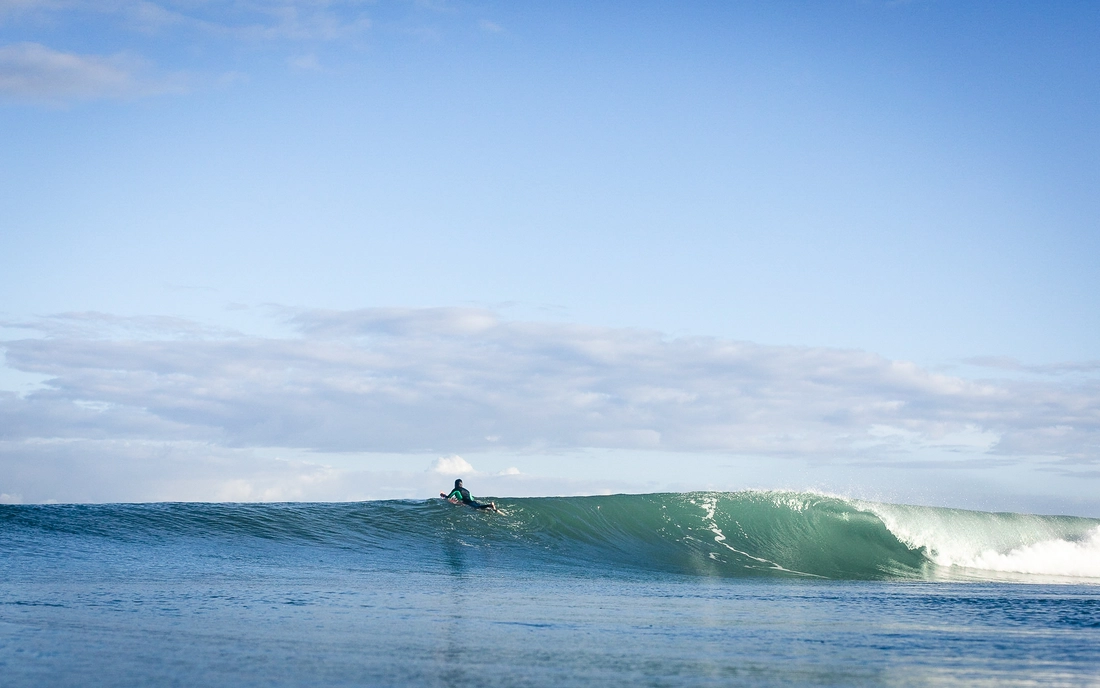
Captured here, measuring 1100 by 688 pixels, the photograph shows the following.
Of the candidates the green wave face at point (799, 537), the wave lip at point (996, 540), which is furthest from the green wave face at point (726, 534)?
the wave lip at point (996, 540)

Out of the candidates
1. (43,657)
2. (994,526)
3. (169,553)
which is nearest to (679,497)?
(994,526)

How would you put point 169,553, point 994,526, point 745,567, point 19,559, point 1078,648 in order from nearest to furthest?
point 1078,648 → point 19,559 → point 169,553 → point 745,567 → point 994,526

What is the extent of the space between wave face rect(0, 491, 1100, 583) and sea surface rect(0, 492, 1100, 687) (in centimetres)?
8

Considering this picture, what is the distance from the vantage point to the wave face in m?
16.9

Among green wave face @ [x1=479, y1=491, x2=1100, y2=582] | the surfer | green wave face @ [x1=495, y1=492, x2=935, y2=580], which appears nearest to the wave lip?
green wave face @ [x1=479, y1=491, x2=1100, y2=582]

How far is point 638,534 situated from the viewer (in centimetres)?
2044

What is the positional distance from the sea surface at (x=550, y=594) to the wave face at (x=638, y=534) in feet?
0.26

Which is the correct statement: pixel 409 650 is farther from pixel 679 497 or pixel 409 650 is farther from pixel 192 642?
pixel 679 497

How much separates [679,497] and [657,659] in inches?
662

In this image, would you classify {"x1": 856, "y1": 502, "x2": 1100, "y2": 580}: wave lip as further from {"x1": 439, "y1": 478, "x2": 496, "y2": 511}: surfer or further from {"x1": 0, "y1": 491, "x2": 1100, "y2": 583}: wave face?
{"x1": 439, "y1": 478, "x2": 496, "y2": 511}: surfer

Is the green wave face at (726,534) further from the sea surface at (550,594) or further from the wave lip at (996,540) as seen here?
the wave lip at (996,540)

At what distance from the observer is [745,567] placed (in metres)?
17.9

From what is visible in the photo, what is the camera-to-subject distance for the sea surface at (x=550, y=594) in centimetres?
642

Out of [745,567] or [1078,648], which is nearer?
[1078,648]
